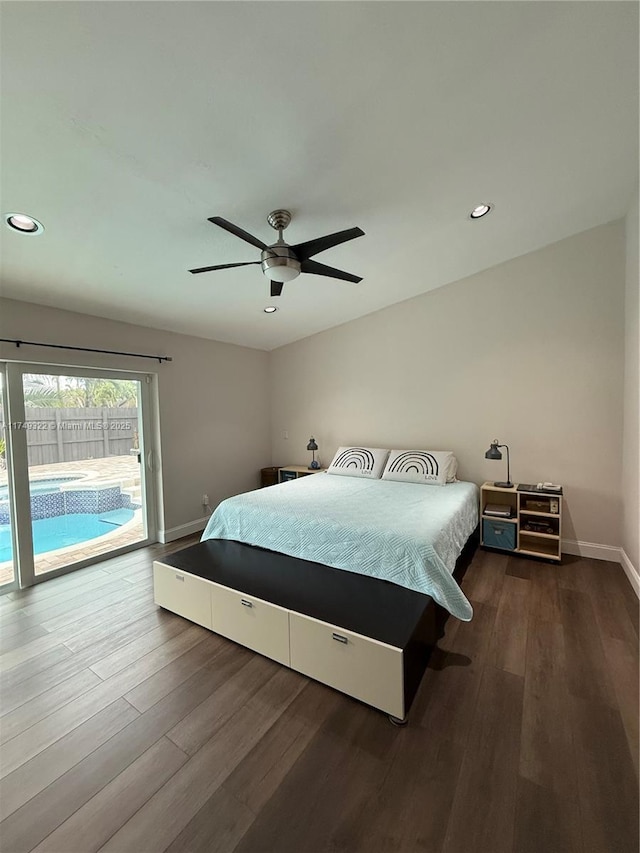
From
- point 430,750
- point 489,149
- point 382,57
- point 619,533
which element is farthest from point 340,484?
point 382,57

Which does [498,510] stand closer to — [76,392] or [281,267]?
[281,267]

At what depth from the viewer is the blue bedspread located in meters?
1.91

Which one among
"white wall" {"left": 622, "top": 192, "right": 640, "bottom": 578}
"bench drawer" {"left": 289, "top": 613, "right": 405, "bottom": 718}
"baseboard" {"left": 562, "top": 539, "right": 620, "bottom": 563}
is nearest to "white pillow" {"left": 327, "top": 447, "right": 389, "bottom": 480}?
"baseboard" {"left": 562, "top": 539, "right": 620, "bottom": 563}

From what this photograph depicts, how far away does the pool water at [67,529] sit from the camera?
2688mm

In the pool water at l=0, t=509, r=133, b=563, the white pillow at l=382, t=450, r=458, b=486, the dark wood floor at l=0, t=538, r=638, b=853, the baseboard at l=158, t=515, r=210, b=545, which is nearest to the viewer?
the dark wood floor at l=0, t=538, r=638, b=853

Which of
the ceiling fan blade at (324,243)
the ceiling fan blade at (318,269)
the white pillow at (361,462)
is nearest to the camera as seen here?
the ceiling fan blade at (324,243)

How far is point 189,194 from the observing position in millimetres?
1832

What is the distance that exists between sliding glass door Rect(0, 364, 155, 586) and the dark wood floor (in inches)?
33.6

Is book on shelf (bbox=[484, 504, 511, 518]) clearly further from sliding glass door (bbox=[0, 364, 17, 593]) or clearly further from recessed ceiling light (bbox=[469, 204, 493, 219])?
sliding glass door (bbox=[0, 364, 17, 593])

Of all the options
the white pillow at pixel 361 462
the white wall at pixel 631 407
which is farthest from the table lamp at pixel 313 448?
the white wall at pixel 631 407

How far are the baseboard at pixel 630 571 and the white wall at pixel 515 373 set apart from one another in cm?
16

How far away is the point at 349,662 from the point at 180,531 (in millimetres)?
2812

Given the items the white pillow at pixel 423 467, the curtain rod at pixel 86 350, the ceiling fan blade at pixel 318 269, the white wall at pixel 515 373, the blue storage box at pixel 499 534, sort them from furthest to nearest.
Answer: the white pillow at pixel 423 467, the blue storage box at pixel 499 534, the white wall at pixel 515 373, the curtain rod at pixel 86 350, the ceiling fan blade at pixel 318 269

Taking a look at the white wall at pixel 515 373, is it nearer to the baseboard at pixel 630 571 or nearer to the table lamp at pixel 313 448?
the baseboard at pixel 630 571
